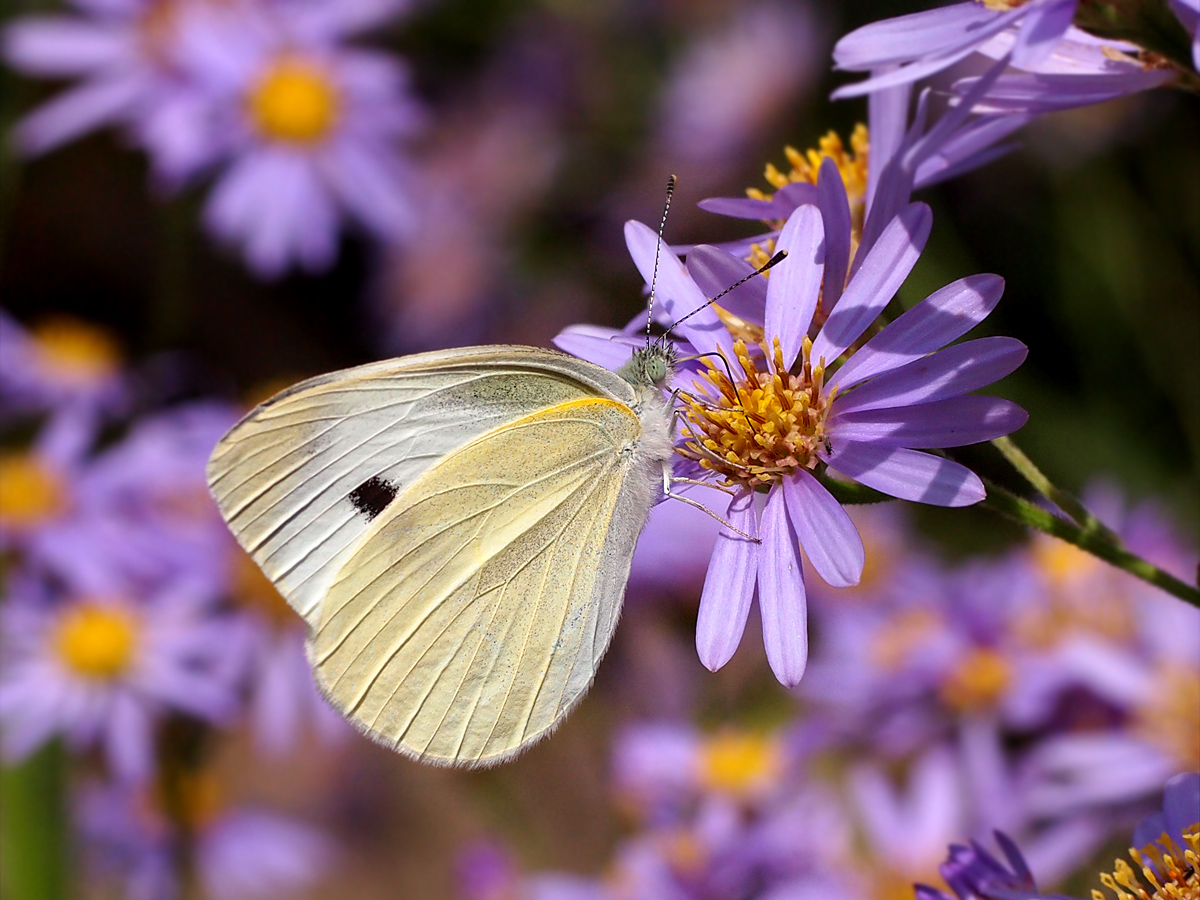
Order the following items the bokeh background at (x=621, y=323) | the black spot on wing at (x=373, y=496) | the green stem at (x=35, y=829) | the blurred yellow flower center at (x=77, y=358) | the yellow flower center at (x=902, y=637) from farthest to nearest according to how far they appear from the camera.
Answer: the blurred yellow flower center at (x=77, y=358) < the green stem at (x=35, y=829) < the yellow flower center at (x=902, y=637) < the bokeh background at (x=621, y=323) < the black spot on wing at (x=373, y=496)

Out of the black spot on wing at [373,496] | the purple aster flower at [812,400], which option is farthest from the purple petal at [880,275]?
the black spot on wing at [373,496]

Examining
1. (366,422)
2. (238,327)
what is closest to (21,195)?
(238,327)

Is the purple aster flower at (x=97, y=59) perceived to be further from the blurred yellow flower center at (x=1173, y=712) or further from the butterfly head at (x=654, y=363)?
the blurred yellow flower center at (x=1173, y=712)

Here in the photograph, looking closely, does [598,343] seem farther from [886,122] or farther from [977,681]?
[977,681]

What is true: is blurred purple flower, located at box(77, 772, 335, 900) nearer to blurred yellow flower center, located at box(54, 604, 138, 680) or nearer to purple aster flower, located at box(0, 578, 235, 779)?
purple aster flower, located at box(0, 578, 235, 779)

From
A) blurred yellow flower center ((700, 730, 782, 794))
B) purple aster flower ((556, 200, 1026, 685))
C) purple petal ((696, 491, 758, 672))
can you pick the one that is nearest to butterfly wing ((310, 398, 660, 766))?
purple aster flower ((556, 200, 1026, 685))

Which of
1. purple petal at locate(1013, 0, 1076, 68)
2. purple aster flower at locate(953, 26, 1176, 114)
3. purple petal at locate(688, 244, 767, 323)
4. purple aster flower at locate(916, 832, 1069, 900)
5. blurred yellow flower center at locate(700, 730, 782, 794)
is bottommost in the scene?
blurred yellow flower center at locate(700, 730, 782, 794)

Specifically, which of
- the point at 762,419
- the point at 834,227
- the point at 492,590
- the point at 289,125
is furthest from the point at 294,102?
the point at 834,227
